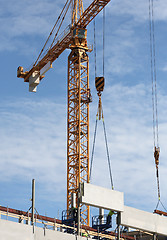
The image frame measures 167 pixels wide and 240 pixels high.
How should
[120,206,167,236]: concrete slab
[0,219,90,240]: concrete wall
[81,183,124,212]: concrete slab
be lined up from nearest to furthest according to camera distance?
[0,219,90,240]: concrete wall < [81,183,124,212]: concrete slab < [120,206,167,236]: concrete slab

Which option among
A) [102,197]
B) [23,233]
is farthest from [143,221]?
[23,233]

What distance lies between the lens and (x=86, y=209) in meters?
98.4

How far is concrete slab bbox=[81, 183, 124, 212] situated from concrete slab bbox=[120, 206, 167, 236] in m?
1.06

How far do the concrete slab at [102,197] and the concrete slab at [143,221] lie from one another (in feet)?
3.48

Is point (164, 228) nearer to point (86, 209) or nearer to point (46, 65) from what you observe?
point (86, 209)

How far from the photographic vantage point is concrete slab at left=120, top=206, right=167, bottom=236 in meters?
54.7

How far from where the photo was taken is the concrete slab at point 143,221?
5469 cm

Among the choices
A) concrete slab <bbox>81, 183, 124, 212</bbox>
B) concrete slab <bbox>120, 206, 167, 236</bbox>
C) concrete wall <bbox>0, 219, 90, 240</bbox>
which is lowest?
concrete wall <bbox>0, 219, 90, 240</bbox>

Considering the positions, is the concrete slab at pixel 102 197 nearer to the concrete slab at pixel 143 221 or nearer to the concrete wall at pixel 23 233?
the concrete slab at pixel 143 221

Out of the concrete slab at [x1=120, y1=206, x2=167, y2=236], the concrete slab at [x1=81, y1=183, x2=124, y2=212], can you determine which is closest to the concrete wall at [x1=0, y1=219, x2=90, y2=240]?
the concrete slab at [x1=81, y1=183, x2=124, y2=212]

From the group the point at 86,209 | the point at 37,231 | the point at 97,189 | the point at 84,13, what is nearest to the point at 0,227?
the point at 37,231

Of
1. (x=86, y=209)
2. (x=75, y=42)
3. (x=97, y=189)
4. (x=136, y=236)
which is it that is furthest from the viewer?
(x=75, y=42)

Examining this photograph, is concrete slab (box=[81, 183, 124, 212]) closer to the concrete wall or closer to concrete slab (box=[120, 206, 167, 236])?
concrete slab (box=[120, 206, 167, 236])

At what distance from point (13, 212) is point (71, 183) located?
44.8m
